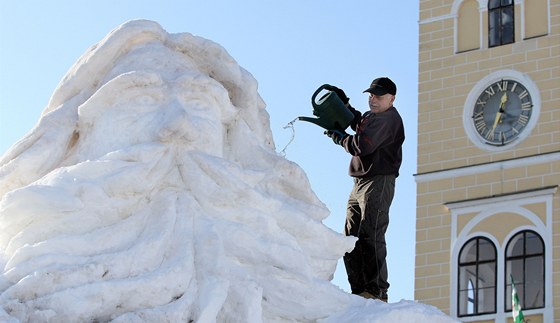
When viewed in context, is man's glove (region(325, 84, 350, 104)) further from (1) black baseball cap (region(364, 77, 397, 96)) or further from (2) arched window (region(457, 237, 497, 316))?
(2) arched window (region(457, 237, 497, 316))

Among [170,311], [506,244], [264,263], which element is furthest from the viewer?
[506,244]

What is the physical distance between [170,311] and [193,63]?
132 centimetres

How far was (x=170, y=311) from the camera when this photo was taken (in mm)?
5582

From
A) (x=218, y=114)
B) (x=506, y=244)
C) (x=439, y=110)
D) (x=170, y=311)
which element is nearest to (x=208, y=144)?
(x=218, y=114)

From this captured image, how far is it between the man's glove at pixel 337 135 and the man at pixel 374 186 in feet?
0.57

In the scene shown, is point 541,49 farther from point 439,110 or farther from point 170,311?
point 170,311

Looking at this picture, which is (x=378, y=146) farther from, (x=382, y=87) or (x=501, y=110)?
(x=501, y=110)

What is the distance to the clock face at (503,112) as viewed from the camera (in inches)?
1593

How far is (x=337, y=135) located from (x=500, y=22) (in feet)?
111

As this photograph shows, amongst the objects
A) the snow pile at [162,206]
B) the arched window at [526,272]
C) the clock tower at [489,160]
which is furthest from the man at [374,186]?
the arched window at [526,272]

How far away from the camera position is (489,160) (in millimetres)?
40750

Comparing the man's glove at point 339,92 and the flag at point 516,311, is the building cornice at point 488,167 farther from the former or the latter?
the man's glove at point 339,92

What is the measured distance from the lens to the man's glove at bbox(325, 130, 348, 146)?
8.12 meters

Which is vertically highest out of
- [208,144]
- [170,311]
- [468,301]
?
[208,144]
